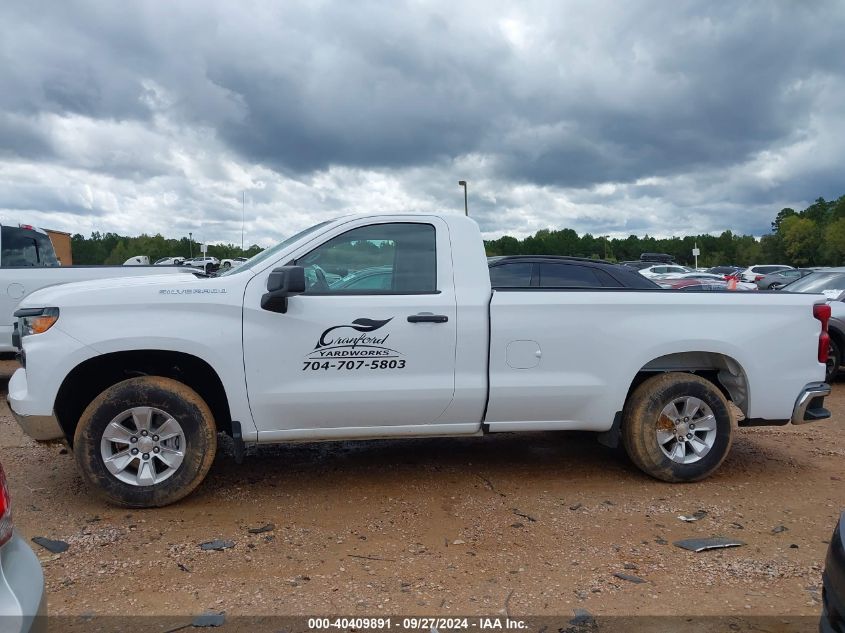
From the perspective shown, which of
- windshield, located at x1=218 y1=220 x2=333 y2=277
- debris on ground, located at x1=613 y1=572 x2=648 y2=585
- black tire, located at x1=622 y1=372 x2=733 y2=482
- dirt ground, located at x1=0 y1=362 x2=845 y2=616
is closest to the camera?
dirt ground, located at x1=0 y1=362 x2=845 y2=616

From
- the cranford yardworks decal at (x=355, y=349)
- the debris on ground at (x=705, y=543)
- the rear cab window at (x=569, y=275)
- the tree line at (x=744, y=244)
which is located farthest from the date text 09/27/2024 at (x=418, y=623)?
the tree line at (x=744, y=244)

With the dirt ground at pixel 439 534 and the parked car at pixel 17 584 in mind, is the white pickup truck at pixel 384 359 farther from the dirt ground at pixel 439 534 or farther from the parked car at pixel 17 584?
the parked car at pixel 17 584

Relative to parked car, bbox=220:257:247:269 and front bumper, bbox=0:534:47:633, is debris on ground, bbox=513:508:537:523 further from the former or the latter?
front bumper, bbox=0:534:47:633

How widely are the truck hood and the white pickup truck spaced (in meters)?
0.02

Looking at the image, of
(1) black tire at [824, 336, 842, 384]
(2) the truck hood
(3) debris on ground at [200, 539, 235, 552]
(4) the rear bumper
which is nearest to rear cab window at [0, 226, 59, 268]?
(2) the truck hood

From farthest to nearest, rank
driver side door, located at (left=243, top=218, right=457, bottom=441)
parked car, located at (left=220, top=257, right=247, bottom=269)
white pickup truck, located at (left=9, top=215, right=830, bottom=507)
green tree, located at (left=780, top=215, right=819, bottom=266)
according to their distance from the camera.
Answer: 1. green tree, located at (left=780, top=215, right=819, bottom=266)
2. parked car, located at (left=220, top=257, right=247, bottom=269)
3. driver side door, located at (left=243, top=218, right=457, bottom=441)
4. white pickup truck, located at (left=9, top=215, right=830, bottom=507)

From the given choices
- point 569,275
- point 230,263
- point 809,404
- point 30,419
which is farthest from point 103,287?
point 230,263

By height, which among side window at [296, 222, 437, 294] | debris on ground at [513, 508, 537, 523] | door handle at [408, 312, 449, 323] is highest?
side window at [296, 222, 437, 294]

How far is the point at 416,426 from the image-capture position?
184 inches

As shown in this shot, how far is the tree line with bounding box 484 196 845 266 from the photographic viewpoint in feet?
212

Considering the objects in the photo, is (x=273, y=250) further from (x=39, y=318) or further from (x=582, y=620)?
(x=582, y=620)

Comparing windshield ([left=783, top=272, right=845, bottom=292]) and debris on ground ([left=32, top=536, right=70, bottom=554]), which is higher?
windshield ([left=783, top=272, right=845, bottom=292])

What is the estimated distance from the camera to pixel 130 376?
186 inches

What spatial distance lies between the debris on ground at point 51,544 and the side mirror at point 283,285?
179 centimetres
